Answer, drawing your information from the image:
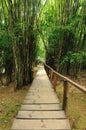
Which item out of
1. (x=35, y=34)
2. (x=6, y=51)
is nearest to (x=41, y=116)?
(x=35, y=34)

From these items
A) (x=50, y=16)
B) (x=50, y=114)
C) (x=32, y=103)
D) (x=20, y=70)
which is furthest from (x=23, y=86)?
(x=50, y=114)

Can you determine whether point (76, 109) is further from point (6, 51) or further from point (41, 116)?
point (6, 51)

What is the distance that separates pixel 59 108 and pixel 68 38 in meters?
6.74

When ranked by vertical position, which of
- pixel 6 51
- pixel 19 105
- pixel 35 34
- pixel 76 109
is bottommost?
pixel 76 109

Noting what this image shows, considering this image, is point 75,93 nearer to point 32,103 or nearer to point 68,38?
point 68,38

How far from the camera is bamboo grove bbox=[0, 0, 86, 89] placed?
8312mm

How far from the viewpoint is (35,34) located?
9.57 meters

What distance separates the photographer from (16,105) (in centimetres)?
674

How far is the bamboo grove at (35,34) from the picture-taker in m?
8.31

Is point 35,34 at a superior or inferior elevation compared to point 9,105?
superior

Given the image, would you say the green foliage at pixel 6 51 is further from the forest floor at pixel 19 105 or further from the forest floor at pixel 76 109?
the forest floor at pixel 76 109

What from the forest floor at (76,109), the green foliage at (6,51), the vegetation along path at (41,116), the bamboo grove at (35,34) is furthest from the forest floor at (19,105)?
the green foliage at (6,51)

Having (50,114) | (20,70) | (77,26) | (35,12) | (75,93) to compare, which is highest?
(35,12)

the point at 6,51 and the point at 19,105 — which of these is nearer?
the point at 19,105
